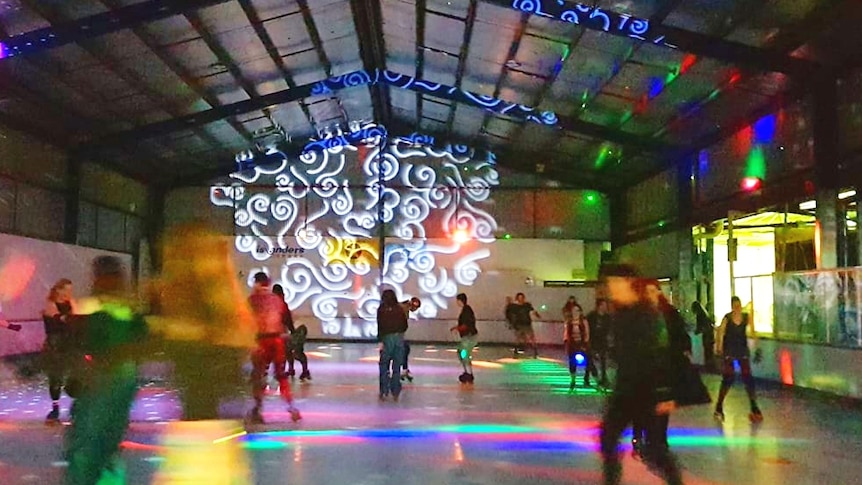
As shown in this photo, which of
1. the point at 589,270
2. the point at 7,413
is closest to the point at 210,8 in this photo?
the point at 7,413

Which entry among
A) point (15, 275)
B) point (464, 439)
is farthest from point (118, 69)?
point (464, 439)

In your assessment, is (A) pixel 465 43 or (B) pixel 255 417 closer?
(B) pixel 255 417

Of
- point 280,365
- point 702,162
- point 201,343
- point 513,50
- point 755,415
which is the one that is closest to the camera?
point 201,343

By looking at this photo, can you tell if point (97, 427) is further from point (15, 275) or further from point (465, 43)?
point (15, 275)

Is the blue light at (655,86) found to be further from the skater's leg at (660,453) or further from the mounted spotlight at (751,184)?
the skater's leg at (660,453)

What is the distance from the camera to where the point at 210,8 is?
16594 mm

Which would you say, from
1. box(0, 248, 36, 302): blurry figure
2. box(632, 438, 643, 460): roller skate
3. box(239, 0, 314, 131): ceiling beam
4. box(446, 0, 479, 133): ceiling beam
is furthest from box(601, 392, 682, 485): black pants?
box(0, 248, 36, 302): blurry figure

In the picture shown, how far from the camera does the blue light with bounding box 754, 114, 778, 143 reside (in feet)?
57.0

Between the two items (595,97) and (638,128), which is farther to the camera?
(638,128)

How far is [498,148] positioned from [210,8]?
1470 centimetres

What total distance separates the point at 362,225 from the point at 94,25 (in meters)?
15.4

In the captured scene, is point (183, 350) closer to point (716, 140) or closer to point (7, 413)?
point (7, 413)

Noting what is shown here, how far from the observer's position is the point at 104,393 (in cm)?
458

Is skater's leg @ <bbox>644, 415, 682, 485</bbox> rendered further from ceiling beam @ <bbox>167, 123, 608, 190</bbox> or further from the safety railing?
ceiling beam @ <bbox>167, 123, 608, 190</bbox>
